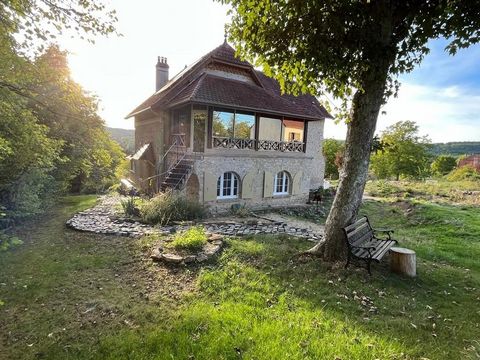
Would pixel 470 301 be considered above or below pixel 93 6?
below

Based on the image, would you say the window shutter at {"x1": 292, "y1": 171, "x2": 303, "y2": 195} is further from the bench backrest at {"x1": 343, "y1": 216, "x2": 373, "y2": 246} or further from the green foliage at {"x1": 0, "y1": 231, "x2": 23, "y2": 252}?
the green foliage at {"x1": 0, "y1": 231, "x2": 23, "y2": 252}

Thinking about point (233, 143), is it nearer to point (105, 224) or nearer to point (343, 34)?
point (105, 224)

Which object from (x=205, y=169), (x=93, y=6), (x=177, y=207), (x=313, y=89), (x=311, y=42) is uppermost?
(x=93, y=6)

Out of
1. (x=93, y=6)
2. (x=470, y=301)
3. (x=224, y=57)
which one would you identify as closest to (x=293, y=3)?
(x=93, y=6)

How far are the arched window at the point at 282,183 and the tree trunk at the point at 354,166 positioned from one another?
9.36m

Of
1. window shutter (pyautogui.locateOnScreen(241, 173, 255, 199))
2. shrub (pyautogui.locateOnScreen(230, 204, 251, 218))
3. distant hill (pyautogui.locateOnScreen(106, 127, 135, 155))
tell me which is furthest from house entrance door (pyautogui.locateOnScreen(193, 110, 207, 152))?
distant hill (pyautogui.locateOnScreen(106, 127, 135, 155))

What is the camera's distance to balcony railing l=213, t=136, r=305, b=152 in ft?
43.3

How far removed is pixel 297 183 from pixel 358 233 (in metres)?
9.87

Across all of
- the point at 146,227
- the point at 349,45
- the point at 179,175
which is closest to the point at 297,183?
the point at 179,175

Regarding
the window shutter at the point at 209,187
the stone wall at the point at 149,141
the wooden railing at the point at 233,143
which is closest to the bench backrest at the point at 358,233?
the window shutter at the point at 209,187

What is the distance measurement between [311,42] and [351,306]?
16.0 feet

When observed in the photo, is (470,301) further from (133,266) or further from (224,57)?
(224,57)

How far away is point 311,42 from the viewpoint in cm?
541

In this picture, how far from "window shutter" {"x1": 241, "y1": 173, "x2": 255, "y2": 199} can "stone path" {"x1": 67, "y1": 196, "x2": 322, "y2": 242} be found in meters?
3.27
